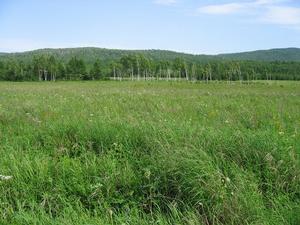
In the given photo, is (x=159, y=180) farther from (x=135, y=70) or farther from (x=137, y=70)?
(x=135, y=70)

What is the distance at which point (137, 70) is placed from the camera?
474 ft

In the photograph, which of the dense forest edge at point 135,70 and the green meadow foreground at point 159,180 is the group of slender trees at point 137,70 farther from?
the green meadow foreground at point 159,180

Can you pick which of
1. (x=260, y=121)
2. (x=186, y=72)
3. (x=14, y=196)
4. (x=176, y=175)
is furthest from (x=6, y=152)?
(x=186, y=72)

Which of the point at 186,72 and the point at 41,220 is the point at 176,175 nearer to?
the point at 41,220

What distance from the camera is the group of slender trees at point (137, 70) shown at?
11988cm

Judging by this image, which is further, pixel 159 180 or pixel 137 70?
pixel 137 70

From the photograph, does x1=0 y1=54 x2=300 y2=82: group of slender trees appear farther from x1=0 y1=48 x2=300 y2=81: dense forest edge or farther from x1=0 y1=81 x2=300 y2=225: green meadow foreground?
x1=0 y1=81 x2=300 y2=225: green meadow foreground

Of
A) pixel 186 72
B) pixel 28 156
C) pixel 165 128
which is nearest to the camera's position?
pixel 28 156

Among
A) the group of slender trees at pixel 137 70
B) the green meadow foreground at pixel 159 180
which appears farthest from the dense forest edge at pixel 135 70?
the green meadow foreground at pixel 159 180

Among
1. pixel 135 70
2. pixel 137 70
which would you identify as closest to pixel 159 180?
pixel 137 70

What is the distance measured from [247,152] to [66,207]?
7.59 feet

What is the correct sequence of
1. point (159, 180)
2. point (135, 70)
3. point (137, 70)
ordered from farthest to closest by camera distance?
point (135, 70) < point (137, 70) < point (159, 180)

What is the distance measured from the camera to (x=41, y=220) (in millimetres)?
3447

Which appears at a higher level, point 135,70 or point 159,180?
point 135,70
